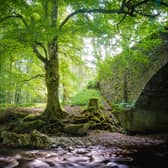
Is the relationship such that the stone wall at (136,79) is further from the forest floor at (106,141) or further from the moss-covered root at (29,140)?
the moss-covered root at (29,140)

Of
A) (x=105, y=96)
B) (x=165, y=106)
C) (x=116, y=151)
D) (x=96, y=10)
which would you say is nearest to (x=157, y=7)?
(x=96, y=10)

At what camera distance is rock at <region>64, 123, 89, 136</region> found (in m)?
8.41

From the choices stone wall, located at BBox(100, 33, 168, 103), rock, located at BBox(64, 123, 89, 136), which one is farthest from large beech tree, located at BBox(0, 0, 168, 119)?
stone wall, located at BBox(100, 33, 168, 103)

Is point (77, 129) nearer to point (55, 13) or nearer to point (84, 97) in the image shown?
point (55, 13)

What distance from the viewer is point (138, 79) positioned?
9391mm

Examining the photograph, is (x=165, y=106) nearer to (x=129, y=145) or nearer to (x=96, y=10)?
(x=129, y=145)

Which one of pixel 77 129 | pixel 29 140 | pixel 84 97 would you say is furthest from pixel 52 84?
pixel 84 97

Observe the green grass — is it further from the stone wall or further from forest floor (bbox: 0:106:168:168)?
forest floor (bbox: 0:106:168:168)

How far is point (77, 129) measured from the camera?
8500mm

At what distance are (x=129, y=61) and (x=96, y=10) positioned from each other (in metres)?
4.13

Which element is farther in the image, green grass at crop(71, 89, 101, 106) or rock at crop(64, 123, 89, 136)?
green grass at crop(71, 89, 101, 106)

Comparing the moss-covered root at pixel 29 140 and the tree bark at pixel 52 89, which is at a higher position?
the tree bark at pixel 52 89

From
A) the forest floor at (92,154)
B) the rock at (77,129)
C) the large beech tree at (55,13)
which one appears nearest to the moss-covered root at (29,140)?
the forest floor at (92,154)

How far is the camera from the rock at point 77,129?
27.6 feet
